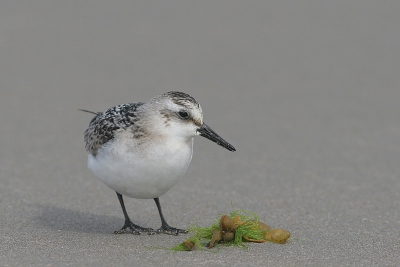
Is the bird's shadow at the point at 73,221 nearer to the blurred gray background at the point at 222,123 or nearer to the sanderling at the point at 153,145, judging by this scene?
the blurred gray background at the point at 222,123

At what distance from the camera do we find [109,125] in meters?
5.83

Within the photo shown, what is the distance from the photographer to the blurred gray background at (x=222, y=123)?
18.7ft

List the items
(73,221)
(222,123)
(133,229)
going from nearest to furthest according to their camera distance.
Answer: (133,229)
(73,221)
(222,123)

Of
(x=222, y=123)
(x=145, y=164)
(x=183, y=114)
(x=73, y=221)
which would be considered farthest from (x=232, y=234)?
(x=222, y=123)

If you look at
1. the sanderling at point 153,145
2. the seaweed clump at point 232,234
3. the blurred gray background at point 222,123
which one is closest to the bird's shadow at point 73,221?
the blurred gray background at point 222,123

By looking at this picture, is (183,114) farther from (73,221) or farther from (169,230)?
(73,221)

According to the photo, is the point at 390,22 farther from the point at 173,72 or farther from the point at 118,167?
the point at 118,167

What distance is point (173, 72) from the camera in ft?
37.8

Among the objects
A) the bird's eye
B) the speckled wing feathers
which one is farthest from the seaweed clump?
the speckled wing feathers

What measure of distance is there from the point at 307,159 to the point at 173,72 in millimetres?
3791

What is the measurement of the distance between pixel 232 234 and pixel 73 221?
1799 millimetres

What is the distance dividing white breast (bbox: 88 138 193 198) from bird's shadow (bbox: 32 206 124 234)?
2.39 feet

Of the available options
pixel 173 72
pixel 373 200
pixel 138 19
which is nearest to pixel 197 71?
pixel 173 72

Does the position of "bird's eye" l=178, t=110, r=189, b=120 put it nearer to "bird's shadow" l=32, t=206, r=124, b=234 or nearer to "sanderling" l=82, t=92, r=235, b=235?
"sanderling" l=82, t=92, r=235, b=235
